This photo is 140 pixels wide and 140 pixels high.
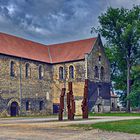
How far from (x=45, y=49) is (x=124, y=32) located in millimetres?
13976

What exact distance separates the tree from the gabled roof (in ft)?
14.0

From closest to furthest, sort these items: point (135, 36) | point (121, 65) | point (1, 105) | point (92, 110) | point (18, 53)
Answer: point (1, 105)
point (18, 53)
point (92, 110)
point (135, 36)
point (121, 65)

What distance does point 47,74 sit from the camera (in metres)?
54.0

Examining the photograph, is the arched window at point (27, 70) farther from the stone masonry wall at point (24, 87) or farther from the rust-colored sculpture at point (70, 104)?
the rust-colored sculpture at point (70, 104)

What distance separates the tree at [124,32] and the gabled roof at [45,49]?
4.26 metres

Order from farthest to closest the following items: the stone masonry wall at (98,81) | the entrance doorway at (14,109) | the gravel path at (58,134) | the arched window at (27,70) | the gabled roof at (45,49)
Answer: the stone masonry wall at (98,81) → the arched window at (27,70) → the gabled roof at (45,49) → the entrance doorway at (14,109) → the gravel path at (58,134)

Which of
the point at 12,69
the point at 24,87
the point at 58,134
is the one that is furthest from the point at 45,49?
the point at 58,134

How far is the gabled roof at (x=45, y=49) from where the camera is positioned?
4812 cm

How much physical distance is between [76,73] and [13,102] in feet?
37.1

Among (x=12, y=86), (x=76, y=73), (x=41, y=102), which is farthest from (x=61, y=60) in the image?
(x=12, y=86)

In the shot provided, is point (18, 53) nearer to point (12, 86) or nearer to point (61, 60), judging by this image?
point (12, 86)

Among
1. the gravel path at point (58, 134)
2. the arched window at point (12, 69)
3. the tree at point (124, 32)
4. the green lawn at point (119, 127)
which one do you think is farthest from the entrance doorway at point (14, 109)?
the gravel path at point (58, 134)

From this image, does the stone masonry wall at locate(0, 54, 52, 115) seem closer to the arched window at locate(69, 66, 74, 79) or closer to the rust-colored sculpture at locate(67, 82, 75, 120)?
the arched window at locate(69, 66, 74, 79)

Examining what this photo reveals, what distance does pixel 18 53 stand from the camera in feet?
157
